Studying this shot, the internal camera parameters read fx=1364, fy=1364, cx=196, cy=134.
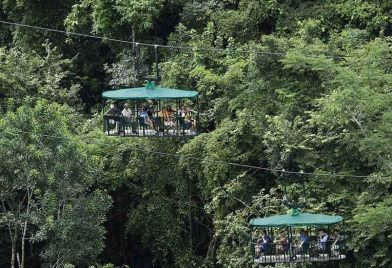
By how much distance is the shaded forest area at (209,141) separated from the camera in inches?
1017

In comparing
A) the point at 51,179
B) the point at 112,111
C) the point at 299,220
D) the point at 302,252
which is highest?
Result: the point at 112,111

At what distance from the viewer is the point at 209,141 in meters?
28.0

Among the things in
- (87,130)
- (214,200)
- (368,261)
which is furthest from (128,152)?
(368,261)

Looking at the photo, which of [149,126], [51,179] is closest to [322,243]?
[149,126]

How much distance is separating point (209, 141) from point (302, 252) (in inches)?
243

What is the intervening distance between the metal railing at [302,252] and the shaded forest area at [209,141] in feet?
6.20

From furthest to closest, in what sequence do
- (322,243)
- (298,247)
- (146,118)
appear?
1. (298,247)
2. (322,243)
3. (146,118)

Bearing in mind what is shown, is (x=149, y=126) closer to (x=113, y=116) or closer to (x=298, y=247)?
(x=113, y=116)

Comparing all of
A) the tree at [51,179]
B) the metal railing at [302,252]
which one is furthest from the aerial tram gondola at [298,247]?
the tree at [51,179]

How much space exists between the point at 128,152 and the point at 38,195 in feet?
11.5

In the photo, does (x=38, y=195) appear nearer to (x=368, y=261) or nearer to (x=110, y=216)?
(x=110, y=216)

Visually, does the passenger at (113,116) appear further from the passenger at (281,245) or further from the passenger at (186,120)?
the passenger at (281,245)

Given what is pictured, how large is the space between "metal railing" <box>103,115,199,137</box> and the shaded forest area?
407cm

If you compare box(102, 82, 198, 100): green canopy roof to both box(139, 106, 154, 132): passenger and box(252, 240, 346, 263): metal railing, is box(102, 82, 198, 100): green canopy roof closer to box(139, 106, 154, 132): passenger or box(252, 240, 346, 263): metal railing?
box(139, 106, 154, 132): passenger
